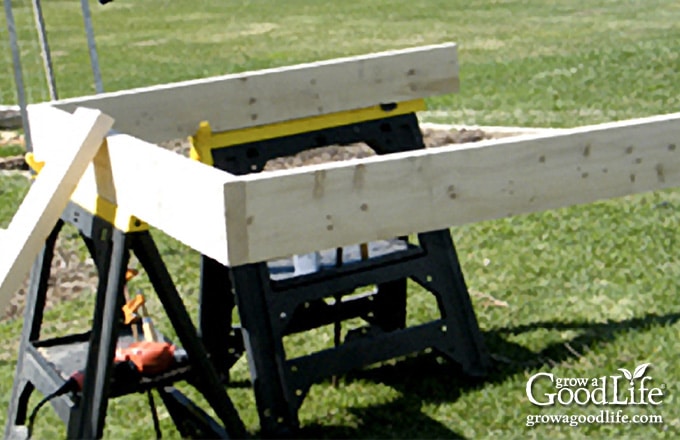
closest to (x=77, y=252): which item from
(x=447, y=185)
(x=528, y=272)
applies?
(x=528, y=272)

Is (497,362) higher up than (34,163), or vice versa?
(34,163)

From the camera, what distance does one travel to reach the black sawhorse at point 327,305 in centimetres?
496

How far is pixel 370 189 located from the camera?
4.23 metres

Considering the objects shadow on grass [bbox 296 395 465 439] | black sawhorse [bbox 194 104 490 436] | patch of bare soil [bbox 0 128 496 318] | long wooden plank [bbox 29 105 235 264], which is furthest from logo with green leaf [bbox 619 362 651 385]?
patch of bare soil [bbox 0 128 496 318]

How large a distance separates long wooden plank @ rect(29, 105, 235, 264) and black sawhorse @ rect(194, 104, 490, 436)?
0.66 m

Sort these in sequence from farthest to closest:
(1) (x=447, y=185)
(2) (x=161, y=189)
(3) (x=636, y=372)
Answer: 1. (3) (x=636, y=372)
2. (1) (x=447, y=185)
3. (2) (x=161, y=189)

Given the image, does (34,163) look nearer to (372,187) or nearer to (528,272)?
(372,187)

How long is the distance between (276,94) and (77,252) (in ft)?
8.59

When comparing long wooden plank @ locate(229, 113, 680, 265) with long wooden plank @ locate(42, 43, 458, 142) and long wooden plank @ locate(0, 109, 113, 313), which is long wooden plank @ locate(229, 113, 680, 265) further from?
long wooden plank @ locate(42, 43, 458, 142)

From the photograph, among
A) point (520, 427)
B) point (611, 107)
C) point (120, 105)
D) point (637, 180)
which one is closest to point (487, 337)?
point (520, 427)

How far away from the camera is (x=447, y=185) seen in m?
4.40

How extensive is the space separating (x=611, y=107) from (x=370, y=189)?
717cm

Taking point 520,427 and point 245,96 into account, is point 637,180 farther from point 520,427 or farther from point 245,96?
point 245,96

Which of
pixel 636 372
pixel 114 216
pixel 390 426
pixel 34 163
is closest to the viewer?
pixel 114 216
